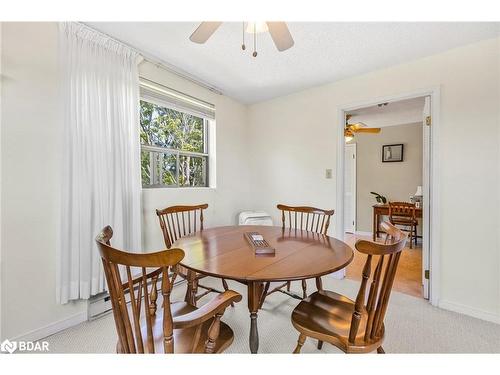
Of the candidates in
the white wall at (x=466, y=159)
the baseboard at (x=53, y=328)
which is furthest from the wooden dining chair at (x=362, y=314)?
the baseboard at (x=53, y=328)

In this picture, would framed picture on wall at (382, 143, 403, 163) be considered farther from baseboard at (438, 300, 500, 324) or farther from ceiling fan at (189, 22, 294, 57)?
ceiling fan at (189, 22, 294, 57)

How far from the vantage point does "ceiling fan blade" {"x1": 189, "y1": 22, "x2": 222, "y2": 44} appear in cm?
138

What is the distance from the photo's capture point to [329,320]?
124 cm

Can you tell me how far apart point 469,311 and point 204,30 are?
300 cm

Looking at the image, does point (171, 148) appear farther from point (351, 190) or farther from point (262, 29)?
point (351, 190)

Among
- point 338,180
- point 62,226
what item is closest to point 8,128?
point 62,226

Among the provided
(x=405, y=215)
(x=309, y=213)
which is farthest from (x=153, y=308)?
(x=405, y=215)

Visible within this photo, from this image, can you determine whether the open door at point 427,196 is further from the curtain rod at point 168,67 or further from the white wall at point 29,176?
the white wall at point 29,176

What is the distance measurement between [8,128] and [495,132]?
140 inches

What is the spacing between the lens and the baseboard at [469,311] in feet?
6.39

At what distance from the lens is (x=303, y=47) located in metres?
2.10

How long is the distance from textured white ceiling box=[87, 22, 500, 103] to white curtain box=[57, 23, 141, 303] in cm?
23

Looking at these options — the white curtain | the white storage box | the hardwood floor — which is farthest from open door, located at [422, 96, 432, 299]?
the white curtain

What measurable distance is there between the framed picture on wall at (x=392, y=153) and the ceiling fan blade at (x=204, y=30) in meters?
4.52
